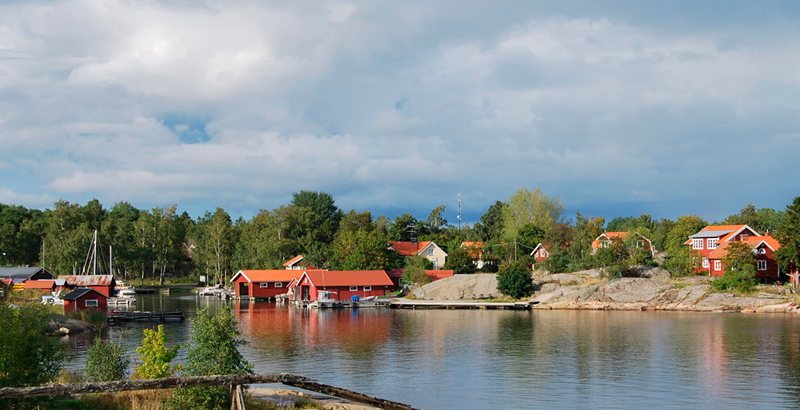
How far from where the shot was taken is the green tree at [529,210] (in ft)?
356

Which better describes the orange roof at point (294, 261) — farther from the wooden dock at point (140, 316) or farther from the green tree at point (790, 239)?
the green tree at point (790, 239)

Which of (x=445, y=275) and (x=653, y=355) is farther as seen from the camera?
(x=445, y=275)

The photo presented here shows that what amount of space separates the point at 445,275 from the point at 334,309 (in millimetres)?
18556

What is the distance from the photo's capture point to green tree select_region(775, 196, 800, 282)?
61.8 meters

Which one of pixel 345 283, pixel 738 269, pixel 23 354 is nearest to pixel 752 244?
pixel 738 269

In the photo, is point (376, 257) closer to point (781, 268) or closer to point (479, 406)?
point (781, 268)

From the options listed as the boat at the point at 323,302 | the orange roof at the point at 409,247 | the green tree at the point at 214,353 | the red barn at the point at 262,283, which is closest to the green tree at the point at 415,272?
the orange roof at the point at 409,247

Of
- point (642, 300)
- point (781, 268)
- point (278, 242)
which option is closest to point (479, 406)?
point (642, 300)

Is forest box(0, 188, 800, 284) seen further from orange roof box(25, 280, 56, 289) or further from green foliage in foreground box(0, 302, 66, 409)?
green foliage in foreground box(0, 302, 66, 409)

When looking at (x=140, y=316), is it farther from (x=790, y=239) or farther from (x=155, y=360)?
(x=790, y=239)

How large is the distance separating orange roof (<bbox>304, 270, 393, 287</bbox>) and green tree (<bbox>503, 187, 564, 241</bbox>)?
1319 inches

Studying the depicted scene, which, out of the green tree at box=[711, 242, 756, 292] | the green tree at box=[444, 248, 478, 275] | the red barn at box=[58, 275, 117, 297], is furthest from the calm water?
the red barn at box=[58, 275, 117, 297]

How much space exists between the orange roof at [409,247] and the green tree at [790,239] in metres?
51.0

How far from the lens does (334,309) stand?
245 feet
